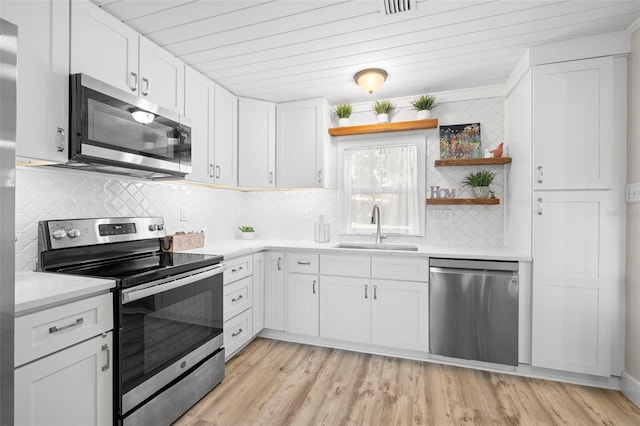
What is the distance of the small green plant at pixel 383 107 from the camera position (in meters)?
3.20

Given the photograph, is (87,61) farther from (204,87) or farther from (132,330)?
(132,330)

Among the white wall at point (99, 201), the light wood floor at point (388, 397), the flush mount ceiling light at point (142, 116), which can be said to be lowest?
the light wood floor at point (388, 397)

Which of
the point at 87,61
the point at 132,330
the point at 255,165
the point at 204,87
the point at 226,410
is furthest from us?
the point at 255,165

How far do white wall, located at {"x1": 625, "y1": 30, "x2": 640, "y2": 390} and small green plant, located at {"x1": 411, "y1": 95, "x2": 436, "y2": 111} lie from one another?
1.39 meters

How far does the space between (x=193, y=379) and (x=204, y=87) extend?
2.25 metres

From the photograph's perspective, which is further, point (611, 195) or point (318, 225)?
point (318, 225)

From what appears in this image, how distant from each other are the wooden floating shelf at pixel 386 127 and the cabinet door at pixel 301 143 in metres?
0.18

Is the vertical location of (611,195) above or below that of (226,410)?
above

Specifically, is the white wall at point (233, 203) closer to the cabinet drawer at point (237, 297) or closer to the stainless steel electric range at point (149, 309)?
the stainless steel electric range at point (149, 309)

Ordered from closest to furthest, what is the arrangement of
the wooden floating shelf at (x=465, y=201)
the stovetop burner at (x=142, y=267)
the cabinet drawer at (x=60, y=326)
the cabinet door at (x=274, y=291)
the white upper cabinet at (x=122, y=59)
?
the cabinet drawer at (x=60, y=326)
the stovetop burner at (x=142, y=267)
the white upper cabinet at (x=122, y=59)
the wooden floating shelf at (x=465, y=201)
the cabinet door at (x=274, y=291)

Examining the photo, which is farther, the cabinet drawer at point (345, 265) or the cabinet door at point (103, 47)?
the cabinet drawer at point (345, 265)

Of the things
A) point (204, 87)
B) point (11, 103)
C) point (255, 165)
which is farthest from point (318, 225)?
point (11, 103)

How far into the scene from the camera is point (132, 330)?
154 cm

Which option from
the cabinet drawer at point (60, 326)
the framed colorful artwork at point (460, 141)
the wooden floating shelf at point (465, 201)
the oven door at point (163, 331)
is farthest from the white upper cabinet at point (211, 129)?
the framed colorful artwork at point (460, 141)
